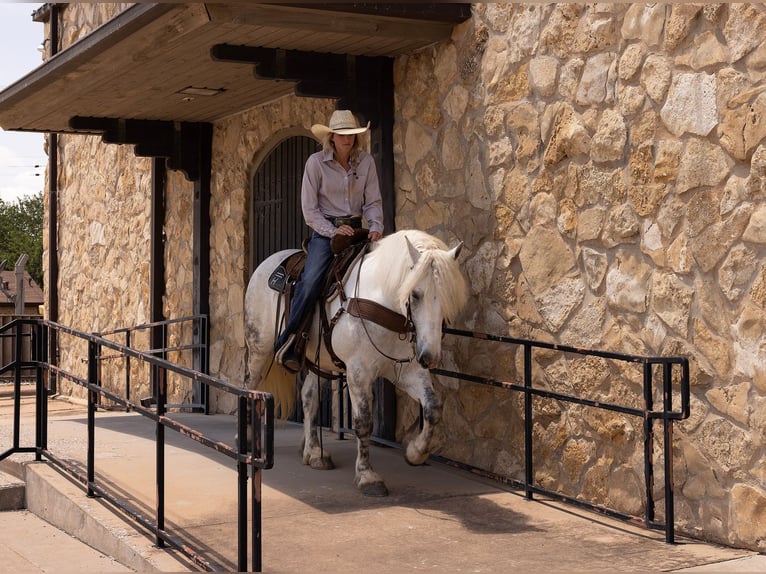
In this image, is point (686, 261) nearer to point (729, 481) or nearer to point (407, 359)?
point (729, 481)

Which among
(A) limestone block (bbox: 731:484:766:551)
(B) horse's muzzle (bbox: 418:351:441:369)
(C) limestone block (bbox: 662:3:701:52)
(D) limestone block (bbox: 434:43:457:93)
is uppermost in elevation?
(D) limestone block (bbox: 434:43:457:93)

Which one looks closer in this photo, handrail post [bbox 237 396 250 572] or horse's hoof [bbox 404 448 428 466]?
handrail post [bbox 237 396 250 572]

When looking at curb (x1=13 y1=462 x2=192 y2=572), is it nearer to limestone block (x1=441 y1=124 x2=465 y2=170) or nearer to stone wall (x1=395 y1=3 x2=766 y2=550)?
stone wall (x1=395 y1=3 x2=766 y2=550)

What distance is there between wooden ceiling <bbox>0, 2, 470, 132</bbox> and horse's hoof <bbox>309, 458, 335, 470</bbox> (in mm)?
2901

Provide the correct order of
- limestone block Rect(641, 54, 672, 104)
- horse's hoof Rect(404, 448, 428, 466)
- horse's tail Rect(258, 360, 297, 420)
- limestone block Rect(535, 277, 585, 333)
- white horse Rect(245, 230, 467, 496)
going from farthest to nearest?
horse's tail Rect(258, 360, 297, 420)
limestone block Rect(535, 277, 585, 333)
horse's hoof Rect(404, 448, 428, 466)
white horse Rect(245, 230, 467, 496)
limestone block Rect(641, 54, 672, 104)

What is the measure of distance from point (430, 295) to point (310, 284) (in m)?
1.07

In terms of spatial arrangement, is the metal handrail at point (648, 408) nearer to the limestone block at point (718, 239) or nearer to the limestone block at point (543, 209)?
the limestone block at point (718, 239)

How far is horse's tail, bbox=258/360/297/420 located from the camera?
7.55 m

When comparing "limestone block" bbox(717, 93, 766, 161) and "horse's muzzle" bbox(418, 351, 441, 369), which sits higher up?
"limestone block" bbox(717, 93, 766, 161)

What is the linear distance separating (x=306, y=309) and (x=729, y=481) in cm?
280

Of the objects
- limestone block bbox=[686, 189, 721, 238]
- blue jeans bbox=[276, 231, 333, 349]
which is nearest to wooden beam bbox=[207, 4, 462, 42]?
blue jeans bbox=[276, 231, 333, 349]

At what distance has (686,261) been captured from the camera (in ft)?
18.0

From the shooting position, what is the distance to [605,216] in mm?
6055

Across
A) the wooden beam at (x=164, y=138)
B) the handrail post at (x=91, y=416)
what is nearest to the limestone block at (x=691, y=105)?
the handrail post at (x=91, y=416)
